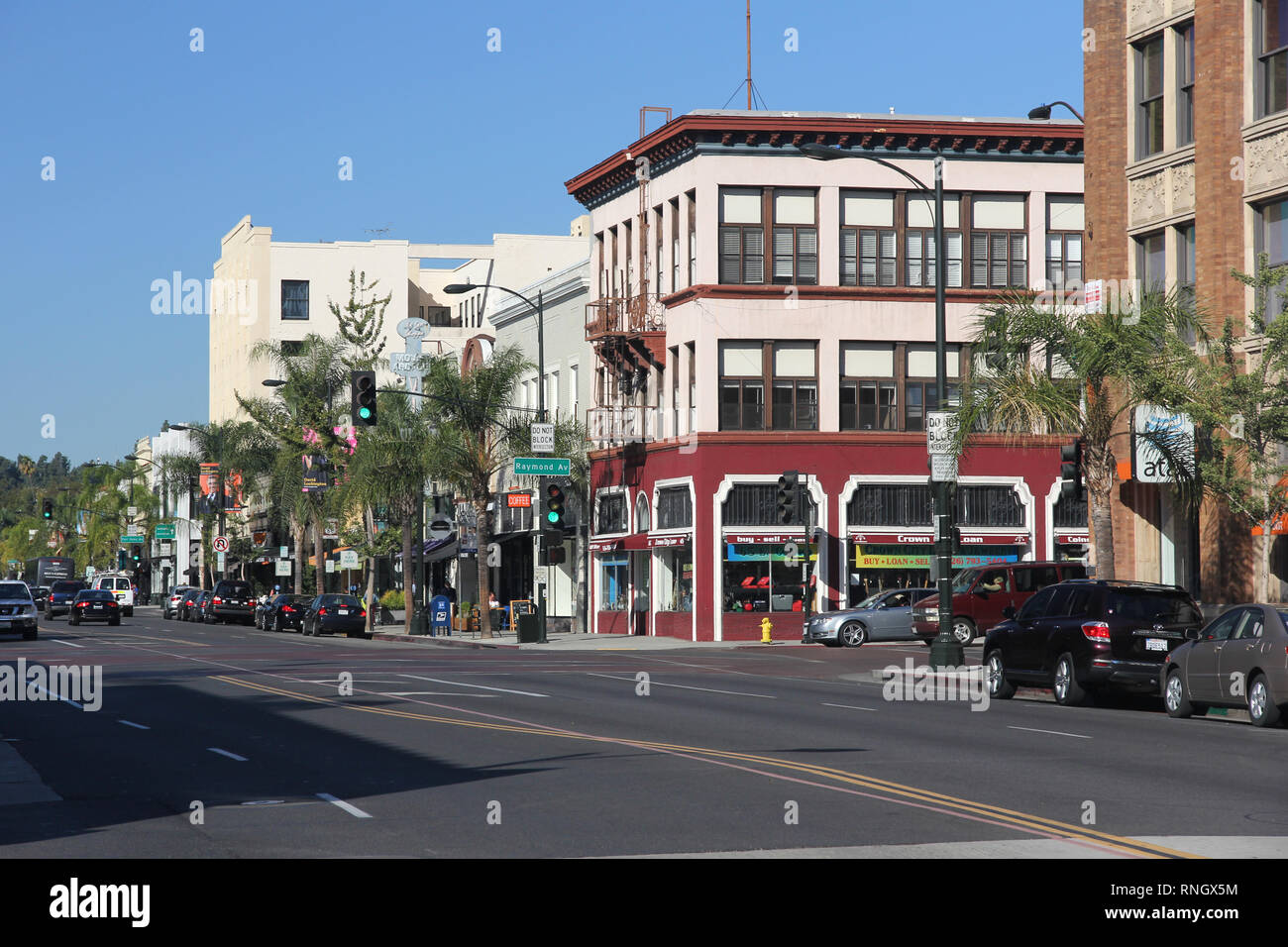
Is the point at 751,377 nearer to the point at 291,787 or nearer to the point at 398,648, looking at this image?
the point at 398,648

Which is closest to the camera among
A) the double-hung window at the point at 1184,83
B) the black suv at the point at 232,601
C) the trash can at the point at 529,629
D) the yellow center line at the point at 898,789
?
the yellow center line at the point at 898,789

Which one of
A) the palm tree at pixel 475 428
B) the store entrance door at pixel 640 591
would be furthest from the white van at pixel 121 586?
the store entrance door at pixel 640 591

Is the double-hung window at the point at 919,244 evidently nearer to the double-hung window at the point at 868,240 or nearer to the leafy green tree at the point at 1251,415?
the double-hung window at the point at 868,240

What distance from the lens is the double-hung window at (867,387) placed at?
5100 cm

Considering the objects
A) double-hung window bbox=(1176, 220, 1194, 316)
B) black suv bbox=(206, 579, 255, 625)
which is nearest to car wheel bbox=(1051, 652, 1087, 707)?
double-hung window bbox=(1176, 220, 1194, 316)

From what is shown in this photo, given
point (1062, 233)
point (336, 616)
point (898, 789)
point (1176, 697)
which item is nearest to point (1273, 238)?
point (1176, 697)

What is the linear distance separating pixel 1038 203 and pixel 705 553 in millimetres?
14926

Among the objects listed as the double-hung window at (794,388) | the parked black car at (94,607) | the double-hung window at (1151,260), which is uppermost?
the double-hung window at (1151,260)

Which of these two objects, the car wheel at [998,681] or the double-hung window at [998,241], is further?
the double-hung window at [998,241]

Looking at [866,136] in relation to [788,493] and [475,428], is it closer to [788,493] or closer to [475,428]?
[788,493]

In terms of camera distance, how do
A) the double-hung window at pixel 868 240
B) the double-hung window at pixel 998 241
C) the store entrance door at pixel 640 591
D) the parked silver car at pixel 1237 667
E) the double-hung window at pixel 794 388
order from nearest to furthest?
1. the parked silver car at pixel 1237 667
2. the double-hung window at pixel 794 388
3. the double-hung window at pixel 868 240
4. the double-hung window at pixel 998 241
5. the store entrance door at pixel 640 591

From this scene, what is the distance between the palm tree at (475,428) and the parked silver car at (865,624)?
12912 mm

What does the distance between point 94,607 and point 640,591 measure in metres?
25.1

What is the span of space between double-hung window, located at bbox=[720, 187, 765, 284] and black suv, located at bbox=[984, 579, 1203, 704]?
26227 millimetres
